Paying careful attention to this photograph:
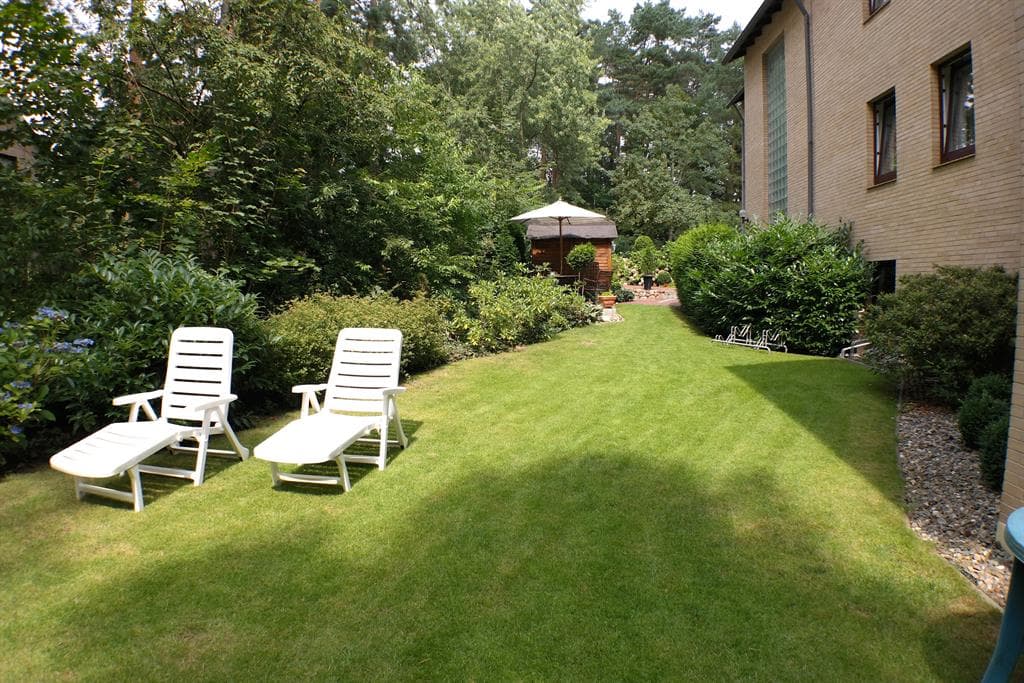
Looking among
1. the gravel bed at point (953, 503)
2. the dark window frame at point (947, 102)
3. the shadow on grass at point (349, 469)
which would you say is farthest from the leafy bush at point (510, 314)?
the dark window frame at point (947, 102)

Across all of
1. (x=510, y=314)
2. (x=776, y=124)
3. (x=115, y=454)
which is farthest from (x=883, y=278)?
(x=115, y=454)

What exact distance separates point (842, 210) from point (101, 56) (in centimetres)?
1300

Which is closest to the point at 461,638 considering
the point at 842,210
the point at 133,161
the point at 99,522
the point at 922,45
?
the point at 99,522

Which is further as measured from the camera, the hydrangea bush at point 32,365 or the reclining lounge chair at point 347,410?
the hydrangea bush at point 32,365

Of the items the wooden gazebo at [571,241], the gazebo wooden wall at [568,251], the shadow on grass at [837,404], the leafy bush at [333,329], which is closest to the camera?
the shadow on grass at [837,404]

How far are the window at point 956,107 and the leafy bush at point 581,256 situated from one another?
35.1ft

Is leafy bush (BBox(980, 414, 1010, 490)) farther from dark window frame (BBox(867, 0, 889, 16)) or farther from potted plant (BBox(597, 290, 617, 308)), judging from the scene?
potted plant (BBox(597, 290, 617, 308))

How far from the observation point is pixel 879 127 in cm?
1034

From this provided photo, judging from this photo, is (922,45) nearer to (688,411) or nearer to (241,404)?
(688,411)

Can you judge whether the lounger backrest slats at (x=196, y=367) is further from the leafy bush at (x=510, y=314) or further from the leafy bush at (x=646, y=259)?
the leafy bush at (x=646, y=259)

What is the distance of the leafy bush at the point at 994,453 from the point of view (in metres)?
4.07

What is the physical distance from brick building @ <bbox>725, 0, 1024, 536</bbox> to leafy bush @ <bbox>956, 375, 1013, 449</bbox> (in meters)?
1.53

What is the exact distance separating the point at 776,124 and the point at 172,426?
16.3 meters

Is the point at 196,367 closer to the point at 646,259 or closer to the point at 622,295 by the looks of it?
the point at 622,295
